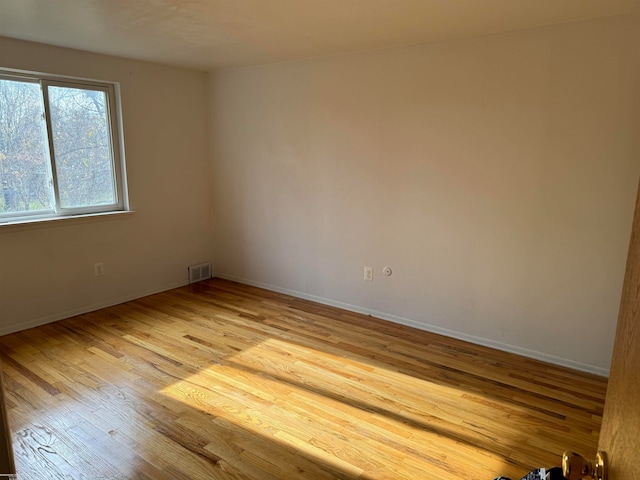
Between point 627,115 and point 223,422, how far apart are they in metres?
2.90

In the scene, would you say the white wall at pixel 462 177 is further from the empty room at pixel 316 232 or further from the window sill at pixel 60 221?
the window sill at pixel 60 221

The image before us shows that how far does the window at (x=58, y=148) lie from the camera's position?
10.7 ft

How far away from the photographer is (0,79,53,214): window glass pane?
3227 millimetres

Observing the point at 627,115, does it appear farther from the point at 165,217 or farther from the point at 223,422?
the point at 165,217

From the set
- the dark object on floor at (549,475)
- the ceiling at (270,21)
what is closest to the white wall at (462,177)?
the ceiling at (270,21)

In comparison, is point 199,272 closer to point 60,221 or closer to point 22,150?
point 60,221

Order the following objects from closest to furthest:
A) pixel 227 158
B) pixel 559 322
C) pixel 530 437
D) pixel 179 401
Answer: pixel 530 437
pixel 179 401
pixel 559 322
pixel 227 158

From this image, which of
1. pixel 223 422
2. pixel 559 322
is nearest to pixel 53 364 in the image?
pixel 223 422

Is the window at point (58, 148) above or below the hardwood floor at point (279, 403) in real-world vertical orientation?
above

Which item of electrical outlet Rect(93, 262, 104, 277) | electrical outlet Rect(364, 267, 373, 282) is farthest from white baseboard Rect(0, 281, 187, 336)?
electrical outlet Rect(364, 267, 373, 282)

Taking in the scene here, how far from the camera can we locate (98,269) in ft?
12.7

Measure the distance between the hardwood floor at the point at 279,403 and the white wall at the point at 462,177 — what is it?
36 centimetres

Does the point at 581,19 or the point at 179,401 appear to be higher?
the point at 581,19

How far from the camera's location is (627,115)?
2.51 meters
